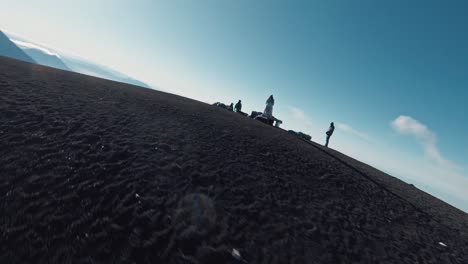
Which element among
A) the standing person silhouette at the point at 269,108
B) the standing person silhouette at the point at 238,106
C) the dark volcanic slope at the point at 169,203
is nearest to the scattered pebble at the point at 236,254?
the dark volcanic slope at the point at 169,203

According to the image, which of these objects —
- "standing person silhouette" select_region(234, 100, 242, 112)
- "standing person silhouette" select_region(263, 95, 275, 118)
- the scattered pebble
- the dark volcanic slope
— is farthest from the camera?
"standing person silhouette" select_region(234, 100, 242, 112)

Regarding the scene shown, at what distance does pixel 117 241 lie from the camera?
7.16 meters

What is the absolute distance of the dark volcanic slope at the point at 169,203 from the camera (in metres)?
7.25

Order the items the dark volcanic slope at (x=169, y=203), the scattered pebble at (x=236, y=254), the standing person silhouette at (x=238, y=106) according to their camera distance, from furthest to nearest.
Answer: the standing person silhouette at (x=238, y=106) < the scattered pebble at (x=236, y=254) < the dark volcanic slope at (x=169, y=203)

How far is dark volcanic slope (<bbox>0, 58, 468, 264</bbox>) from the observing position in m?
7.25

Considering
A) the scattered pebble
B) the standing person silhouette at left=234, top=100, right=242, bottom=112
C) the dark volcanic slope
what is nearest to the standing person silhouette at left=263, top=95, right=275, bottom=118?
the standing person silhouette at left=234, top=100, right=242, bottom=112

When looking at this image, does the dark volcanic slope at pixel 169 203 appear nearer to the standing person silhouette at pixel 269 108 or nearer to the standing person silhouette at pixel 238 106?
the standing person silhouette at pixel 269 108

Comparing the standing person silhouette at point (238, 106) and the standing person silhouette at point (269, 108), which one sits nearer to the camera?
the standing person silhouette at point (269, 108)

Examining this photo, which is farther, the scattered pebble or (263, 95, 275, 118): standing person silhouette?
(263, 95, 275, 118): standing person silhouette

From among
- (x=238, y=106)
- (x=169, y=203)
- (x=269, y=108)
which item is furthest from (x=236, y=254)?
(x=238, y=106)

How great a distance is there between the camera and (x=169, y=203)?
9.34 meters

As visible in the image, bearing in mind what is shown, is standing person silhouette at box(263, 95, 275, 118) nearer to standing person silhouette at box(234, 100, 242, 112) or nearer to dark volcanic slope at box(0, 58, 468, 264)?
standing person silhouette at box(234, 100, 242, 112)

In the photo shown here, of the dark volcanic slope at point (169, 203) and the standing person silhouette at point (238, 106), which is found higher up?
the standing person silhouette at point (238, 106)

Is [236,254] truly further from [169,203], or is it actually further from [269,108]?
[269,108]
